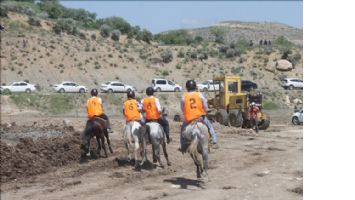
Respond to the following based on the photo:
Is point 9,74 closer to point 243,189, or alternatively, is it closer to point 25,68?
point 25,68

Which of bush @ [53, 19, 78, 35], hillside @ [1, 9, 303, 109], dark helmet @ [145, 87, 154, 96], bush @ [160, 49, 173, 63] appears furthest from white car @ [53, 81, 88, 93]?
dark helmet @ [145, 87, 154, 96]

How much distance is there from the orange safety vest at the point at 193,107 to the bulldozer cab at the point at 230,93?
57.6ft

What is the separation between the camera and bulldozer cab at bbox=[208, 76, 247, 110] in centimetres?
2877

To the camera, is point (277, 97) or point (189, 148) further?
point (277, 97)

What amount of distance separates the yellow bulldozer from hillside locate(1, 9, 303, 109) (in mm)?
34288

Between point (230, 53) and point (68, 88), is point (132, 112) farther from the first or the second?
point (230, 53)

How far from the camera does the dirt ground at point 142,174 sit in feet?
36.5

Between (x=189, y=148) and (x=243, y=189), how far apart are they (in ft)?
4.32

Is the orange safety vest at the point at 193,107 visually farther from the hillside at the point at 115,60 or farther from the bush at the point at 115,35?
the bush at the point at 115,35

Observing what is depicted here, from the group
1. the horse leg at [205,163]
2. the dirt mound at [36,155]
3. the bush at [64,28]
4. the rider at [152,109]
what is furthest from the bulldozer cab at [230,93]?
the bush at [64,28]

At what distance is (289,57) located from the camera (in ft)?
261

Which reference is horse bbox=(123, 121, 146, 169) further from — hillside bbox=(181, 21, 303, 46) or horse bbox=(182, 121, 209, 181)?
hillside bbox=(181, 21, 303, 46)

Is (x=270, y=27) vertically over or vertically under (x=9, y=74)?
over
